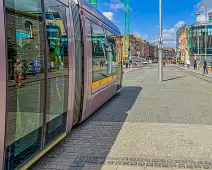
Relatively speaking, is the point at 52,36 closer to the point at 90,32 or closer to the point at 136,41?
the point at 90,32

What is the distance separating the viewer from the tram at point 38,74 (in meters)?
3.14

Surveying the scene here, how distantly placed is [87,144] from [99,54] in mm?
3361

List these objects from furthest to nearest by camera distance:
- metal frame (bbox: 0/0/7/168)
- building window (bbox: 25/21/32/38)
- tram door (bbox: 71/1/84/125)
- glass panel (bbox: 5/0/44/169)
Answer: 1. tram door (bbox: 71/1/84/125)
2. building window (bbox: 25/21/32/38)
3. glass panel (bbox: 5/0/44/169)
4. metal frame (bbox: 0/0/7/168)

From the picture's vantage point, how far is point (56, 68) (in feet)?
15.2

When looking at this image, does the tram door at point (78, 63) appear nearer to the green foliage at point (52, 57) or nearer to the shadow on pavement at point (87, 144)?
the shadow on pavement at point (87, 144)

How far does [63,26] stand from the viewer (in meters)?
5.07

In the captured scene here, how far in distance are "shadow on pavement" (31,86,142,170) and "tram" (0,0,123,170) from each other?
0.33 m

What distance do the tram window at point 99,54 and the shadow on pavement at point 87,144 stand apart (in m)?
1.21

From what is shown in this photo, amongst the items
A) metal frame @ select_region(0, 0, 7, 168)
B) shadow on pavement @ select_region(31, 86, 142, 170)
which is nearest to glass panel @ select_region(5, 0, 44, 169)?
metal frame @ select_region(0, 0, 7, 168)

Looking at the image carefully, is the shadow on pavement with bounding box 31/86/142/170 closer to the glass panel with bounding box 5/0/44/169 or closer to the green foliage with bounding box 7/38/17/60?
the glass panel with bounding box 5/0/44/169

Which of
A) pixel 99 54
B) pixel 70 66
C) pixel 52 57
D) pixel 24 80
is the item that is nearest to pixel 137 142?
pixel 70 66

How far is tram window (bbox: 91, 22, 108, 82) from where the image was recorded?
300 inches

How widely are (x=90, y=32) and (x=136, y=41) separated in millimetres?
169432

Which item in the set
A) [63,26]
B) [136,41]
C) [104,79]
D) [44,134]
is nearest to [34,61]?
[44,134]
